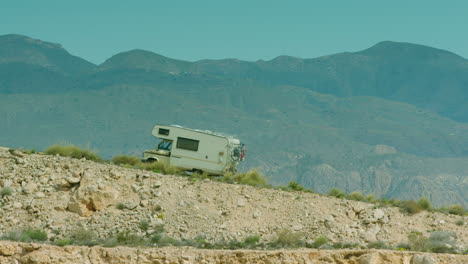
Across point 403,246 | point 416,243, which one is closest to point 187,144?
point 403,246

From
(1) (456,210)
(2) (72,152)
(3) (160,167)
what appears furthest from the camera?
(2) (72,152)

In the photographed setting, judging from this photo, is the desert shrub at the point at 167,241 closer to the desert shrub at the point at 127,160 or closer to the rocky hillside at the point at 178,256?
the rocky hillside at the point at 178,256

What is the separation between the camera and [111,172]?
96.2 ft

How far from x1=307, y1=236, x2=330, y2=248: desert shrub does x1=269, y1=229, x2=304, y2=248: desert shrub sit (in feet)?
1.22

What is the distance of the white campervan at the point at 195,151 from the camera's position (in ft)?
Result: 120

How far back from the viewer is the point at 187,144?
36625 millimetres

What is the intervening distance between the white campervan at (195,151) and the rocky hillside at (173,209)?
5813 mm

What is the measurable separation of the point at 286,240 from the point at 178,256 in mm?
6016

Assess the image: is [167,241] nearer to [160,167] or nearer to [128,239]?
[128,239]

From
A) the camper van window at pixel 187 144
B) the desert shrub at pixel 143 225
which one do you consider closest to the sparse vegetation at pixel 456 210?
the camper van window at pixel 187 144

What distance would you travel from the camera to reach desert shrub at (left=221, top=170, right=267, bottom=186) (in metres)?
33.3

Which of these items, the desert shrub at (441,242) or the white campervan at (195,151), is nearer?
the desert shrub at (441,242)

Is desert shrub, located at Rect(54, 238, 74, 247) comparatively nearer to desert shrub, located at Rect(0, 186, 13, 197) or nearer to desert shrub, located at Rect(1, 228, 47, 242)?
desert shrub, located at Rect(1, 228, 47, 242)

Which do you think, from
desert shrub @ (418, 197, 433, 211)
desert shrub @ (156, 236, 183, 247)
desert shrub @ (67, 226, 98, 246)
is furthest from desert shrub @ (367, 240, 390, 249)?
desert shrub @ (67, 226, 98, 246)
